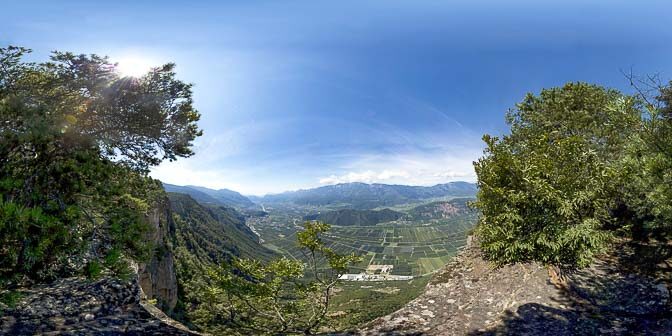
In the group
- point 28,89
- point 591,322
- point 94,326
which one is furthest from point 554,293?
point 28,89

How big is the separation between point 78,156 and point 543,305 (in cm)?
1665

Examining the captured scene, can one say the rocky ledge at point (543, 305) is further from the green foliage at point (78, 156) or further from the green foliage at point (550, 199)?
the green foliage at point (78, 156)

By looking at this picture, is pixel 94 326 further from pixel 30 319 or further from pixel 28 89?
pixel 28 89

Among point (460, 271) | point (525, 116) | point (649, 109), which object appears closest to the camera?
point (649, 109)

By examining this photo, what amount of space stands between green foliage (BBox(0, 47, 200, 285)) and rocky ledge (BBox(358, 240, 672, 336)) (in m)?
9.53

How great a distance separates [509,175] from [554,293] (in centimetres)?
662

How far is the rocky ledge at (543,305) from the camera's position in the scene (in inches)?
428

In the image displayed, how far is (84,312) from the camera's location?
1012 cm

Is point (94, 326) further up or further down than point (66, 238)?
further down

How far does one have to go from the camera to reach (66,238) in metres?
5.71

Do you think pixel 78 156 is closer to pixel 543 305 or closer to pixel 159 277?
pixel 543 305

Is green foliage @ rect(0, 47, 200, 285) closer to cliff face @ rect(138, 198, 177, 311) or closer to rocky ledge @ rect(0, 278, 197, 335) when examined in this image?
rocky ledge @ rect(0, 278, 197, 335)

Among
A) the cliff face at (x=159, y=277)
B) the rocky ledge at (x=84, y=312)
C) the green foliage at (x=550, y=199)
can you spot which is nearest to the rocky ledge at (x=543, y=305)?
the green foliage at (x=550, y=199)

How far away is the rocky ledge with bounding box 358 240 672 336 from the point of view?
1087 cm
